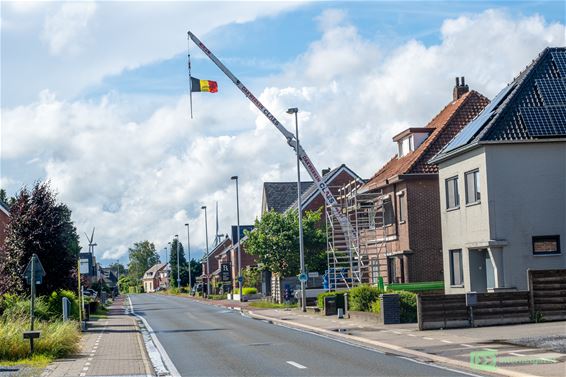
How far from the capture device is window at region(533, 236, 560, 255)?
31.3 meters

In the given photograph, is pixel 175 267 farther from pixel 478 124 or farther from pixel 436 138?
pixel 478 124

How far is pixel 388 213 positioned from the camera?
145ft

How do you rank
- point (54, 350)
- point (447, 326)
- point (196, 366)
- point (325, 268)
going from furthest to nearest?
point (325, 268)
point (447, 326)
point (54, 350)
point (196, 366)

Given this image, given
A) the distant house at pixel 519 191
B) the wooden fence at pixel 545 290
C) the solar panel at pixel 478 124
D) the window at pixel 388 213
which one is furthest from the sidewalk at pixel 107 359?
the window at pixel 388 213

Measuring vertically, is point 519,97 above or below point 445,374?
above

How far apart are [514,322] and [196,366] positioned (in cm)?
1191

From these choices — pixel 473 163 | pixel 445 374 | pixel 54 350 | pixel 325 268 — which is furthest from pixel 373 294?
pixel 325 268

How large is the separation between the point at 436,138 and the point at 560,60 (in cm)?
869

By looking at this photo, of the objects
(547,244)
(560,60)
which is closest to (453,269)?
(547,244)

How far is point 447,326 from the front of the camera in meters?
26.7

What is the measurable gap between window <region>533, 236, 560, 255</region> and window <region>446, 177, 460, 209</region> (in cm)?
403

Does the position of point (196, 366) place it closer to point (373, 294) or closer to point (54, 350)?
point (54, 350)

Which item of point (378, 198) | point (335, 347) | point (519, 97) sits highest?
point (519, 97)

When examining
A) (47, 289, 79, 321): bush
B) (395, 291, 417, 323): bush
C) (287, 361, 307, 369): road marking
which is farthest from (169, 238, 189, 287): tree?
(287, 361, 307, 369): road marking
